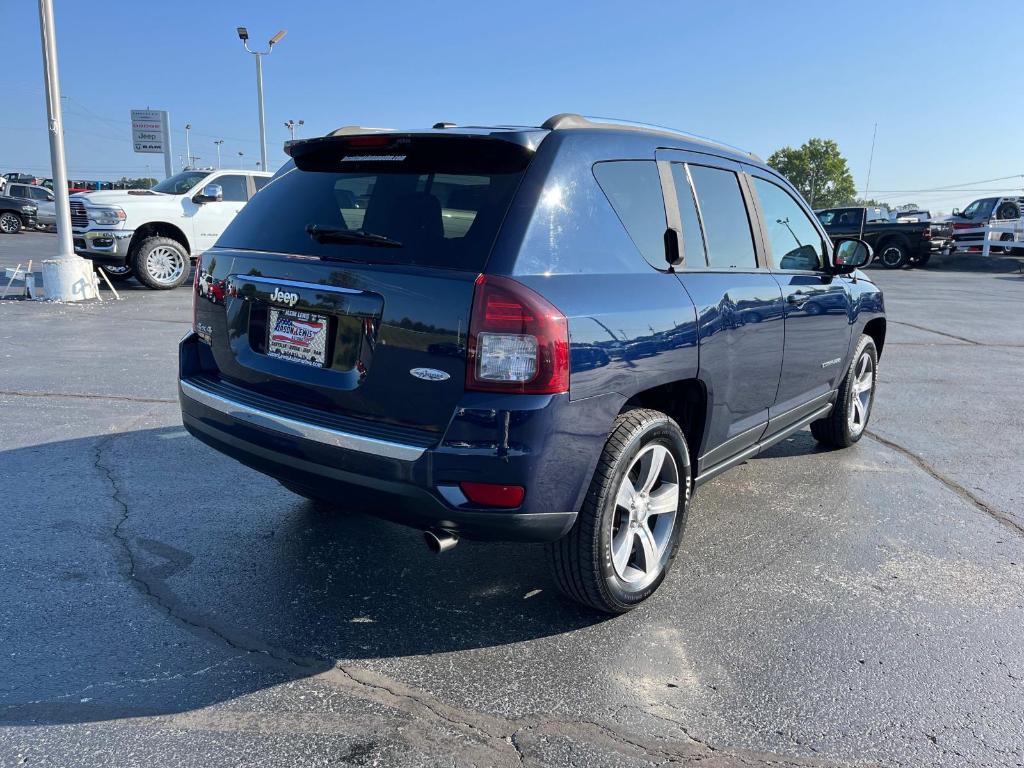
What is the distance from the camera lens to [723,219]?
3811mm

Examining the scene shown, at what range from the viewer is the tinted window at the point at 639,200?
3.09 metres

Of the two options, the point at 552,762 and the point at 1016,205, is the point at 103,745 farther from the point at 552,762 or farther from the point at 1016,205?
the point at 1016,205

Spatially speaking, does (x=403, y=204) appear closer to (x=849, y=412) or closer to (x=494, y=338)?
(x=494, y=338)

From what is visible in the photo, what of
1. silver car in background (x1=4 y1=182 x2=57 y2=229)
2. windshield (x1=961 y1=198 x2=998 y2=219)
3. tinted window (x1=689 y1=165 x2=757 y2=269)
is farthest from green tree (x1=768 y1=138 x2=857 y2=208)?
tinted window (x1=689 y1=165 x2=757 y2=269)

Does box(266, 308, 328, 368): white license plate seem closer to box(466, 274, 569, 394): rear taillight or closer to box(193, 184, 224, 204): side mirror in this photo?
box(466, 274, 569, 394): rear taillight

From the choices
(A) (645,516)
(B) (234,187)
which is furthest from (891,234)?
(A) (645,516)

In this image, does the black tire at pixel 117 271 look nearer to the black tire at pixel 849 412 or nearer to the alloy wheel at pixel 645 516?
the black tire at pixel 849 412

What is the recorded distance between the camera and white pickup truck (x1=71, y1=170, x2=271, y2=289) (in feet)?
42.0

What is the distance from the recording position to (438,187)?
9.48 ft

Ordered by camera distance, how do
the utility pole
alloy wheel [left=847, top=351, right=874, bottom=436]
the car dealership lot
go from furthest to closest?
1. the utility pole
2. alloy wheel [left=847, top=351, right=874, bottom=436]
3. the car dealership lot

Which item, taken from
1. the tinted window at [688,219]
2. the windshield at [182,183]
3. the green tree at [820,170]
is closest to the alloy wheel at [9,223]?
the windshield at [182,183]

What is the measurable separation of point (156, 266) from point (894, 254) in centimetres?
2324

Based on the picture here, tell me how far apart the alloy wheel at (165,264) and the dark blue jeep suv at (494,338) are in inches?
433

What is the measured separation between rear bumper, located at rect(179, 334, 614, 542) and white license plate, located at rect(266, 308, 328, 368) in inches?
7.7
